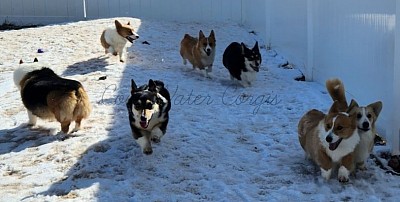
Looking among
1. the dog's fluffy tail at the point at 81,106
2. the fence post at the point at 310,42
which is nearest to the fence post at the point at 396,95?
the dog's fluffy tail at the point at 81,106

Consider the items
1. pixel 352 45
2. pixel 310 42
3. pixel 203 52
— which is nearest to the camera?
pixel 352 45

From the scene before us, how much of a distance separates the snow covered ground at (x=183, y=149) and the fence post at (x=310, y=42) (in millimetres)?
239

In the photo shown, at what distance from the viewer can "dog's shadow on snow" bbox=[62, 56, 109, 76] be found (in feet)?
24.7

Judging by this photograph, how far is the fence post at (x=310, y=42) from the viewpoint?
6.96 metres

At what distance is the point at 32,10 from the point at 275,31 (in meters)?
5.81

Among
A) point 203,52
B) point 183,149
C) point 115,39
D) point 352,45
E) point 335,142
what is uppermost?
point 352,45

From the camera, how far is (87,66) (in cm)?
782

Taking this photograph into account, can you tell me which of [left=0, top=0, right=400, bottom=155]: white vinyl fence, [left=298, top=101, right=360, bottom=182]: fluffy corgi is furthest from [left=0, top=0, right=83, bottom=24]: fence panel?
[left=298, top=101, right=360, bottom=182]: fluffy corgi

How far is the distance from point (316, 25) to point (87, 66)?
3248 millimetres

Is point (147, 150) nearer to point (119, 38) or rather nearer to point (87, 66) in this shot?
point (87, 66)

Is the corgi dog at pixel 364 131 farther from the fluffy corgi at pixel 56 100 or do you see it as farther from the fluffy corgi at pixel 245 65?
the fluffy corgi at pixel 245 65

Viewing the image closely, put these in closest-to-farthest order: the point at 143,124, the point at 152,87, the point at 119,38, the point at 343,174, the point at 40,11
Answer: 1. the point at 343,174
2. the point at 143,124
3. the point at 152,87
4. the point at 119,38
5. the point at 40,11

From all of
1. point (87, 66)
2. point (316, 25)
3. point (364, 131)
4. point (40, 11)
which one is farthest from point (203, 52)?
point (40, 11)

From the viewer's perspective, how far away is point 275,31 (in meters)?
9.20
